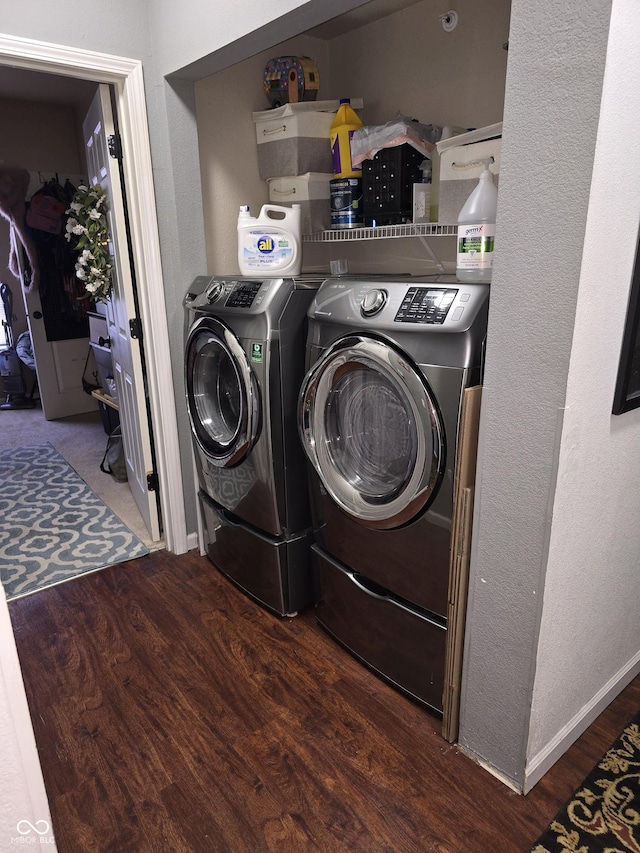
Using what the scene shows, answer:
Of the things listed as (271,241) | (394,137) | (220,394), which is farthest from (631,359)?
(220,394)

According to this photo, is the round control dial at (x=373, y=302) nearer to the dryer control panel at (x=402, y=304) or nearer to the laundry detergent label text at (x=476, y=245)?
the dryer control panel at (x=402, y=304)

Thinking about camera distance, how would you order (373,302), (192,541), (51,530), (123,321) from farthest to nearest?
1. (51,530)
2. (192,541)
3. (123,321)
4. (373,302)

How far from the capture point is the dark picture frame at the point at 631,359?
4.17ft

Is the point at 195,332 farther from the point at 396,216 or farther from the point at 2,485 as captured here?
the point at 2,485

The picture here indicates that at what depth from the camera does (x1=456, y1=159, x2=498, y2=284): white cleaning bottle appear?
148 cm

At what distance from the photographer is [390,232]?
7.29ft

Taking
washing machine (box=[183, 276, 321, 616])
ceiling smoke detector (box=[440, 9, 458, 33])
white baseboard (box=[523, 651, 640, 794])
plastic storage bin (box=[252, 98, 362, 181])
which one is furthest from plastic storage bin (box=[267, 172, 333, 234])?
white baseboard (box=[523, 651, 640, 794])

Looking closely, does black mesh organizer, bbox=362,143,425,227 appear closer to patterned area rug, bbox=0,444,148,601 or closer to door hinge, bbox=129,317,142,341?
door hinge, bbox=129,317,142,341

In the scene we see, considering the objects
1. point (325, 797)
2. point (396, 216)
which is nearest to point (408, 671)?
point (325, 797)

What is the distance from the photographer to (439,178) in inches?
81.9

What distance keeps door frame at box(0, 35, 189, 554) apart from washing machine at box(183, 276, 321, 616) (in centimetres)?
14

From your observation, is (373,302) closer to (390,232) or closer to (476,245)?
(476,245)

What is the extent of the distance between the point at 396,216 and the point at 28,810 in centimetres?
207

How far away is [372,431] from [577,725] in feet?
3.27
